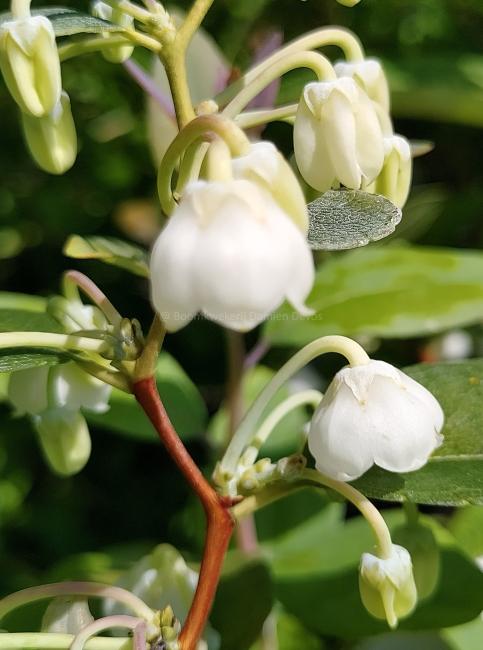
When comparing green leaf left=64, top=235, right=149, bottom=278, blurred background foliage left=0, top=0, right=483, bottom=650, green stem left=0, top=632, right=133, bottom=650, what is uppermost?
green leaf left=64, top=235, right=149, bottom=278

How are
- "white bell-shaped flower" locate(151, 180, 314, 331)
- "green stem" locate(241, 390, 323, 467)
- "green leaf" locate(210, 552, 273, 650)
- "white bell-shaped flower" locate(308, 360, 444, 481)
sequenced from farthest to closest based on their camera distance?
"green leaf" locate(210, 552, 273, 650) < "green stem" locate(241, 390, 323, 467) < "white bell-shaped flower" locate(308, 360, 444, 481) < "white bell-shaped flower" locate(151, 180, 314, 331)

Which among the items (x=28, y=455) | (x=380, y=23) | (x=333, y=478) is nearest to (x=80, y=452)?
(x=333, y=478)

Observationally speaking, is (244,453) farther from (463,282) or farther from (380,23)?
(380,23)

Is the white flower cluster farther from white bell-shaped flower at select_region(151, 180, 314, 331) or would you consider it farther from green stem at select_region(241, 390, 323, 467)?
white bell-shaped flower at select_region(151, 180, 314, 331)

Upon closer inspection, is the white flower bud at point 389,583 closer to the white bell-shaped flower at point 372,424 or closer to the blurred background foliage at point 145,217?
the white bell-shaped flower at point 372,424

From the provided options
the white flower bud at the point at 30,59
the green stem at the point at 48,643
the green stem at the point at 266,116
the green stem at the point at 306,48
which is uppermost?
the white flower bud at the point at 30,59

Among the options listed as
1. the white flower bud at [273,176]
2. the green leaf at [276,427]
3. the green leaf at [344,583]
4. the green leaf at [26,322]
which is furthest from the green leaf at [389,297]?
the white flower bud at [273,176]

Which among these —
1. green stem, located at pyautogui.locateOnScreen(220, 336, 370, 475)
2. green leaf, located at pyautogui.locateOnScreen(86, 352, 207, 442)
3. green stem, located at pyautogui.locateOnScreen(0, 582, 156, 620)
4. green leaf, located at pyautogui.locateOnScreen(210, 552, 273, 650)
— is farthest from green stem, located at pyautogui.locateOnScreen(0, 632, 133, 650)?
green leaf, located at pyautogui.locateOnScreen(86, 352, 207, 442)
